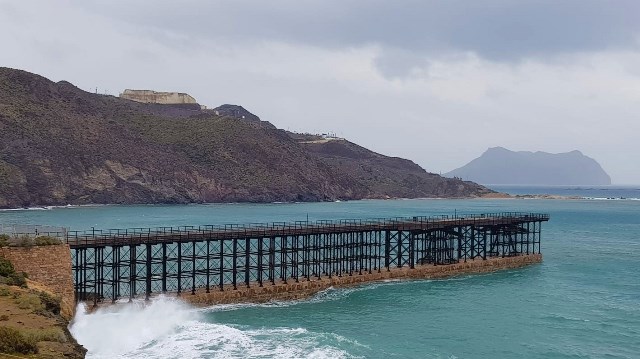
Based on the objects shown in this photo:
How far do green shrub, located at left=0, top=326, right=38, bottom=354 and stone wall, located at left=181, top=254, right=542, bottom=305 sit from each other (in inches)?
1064

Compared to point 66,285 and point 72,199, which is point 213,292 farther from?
point 72,199

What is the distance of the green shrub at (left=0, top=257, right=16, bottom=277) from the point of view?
129 ft

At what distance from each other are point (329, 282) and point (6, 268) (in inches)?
1211

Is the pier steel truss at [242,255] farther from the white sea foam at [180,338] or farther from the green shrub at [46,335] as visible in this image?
the green shrub at [46,335]

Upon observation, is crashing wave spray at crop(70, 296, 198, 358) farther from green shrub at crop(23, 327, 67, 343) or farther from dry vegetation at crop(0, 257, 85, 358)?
green shrub at crop(23, 327, 67, 343)

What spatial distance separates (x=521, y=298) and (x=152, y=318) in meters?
32.8

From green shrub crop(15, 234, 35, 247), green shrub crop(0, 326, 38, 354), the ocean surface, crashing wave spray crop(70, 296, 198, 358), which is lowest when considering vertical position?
the ocean surface

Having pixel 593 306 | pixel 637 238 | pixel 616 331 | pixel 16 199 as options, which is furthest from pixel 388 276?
pixel 16 199

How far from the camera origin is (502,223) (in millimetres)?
82125

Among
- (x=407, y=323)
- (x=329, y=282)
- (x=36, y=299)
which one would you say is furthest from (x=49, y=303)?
(x=329, y=282)

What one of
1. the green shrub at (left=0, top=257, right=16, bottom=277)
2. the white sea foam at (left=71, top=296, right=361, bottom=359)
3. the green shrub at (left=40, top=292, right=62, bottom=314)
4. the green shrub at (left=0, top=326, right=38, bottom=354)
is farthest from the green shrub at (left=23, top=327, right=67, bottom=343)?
the green shrub at (left=0, top=257, right=16, bottom=277)

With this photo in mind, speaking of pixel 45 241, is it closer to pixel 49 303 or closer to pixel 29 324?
pixel 49 303

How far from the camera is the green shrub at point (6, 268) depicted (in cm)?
3941

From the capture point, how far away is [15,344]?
2498 centimetres
